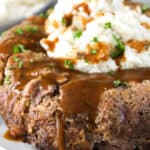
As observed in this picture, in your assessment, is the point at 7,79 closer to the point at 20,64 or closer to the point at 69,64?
the point at 20,64

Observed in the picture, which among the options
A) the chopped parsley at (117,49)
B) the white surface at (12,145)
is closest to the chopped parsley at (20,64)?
the white surface at (12,145)

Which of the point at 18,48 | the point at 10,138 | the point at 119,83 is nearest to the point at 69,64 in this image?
the point at 119,83

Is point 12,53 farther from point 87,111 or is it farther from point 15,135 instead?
point 87,111

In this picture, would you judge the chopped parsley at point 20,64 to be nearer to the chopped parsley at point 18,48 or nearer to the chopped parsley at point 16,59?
the chopped parsley at point 16,59

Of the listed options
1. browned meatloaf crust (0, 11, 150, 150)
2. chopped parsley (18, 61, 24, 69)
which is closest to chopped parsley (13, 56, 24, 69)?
chopped parsley (18, 61, 24, 69)

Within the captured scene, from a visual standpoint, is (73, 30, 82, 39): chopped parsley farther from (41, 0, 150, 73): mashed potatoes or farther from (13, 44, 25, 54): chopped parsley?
(13, 44, 25, 54): chopped parsley

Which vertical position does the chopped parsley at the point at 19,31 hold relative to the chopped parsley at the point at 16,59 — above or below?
above
